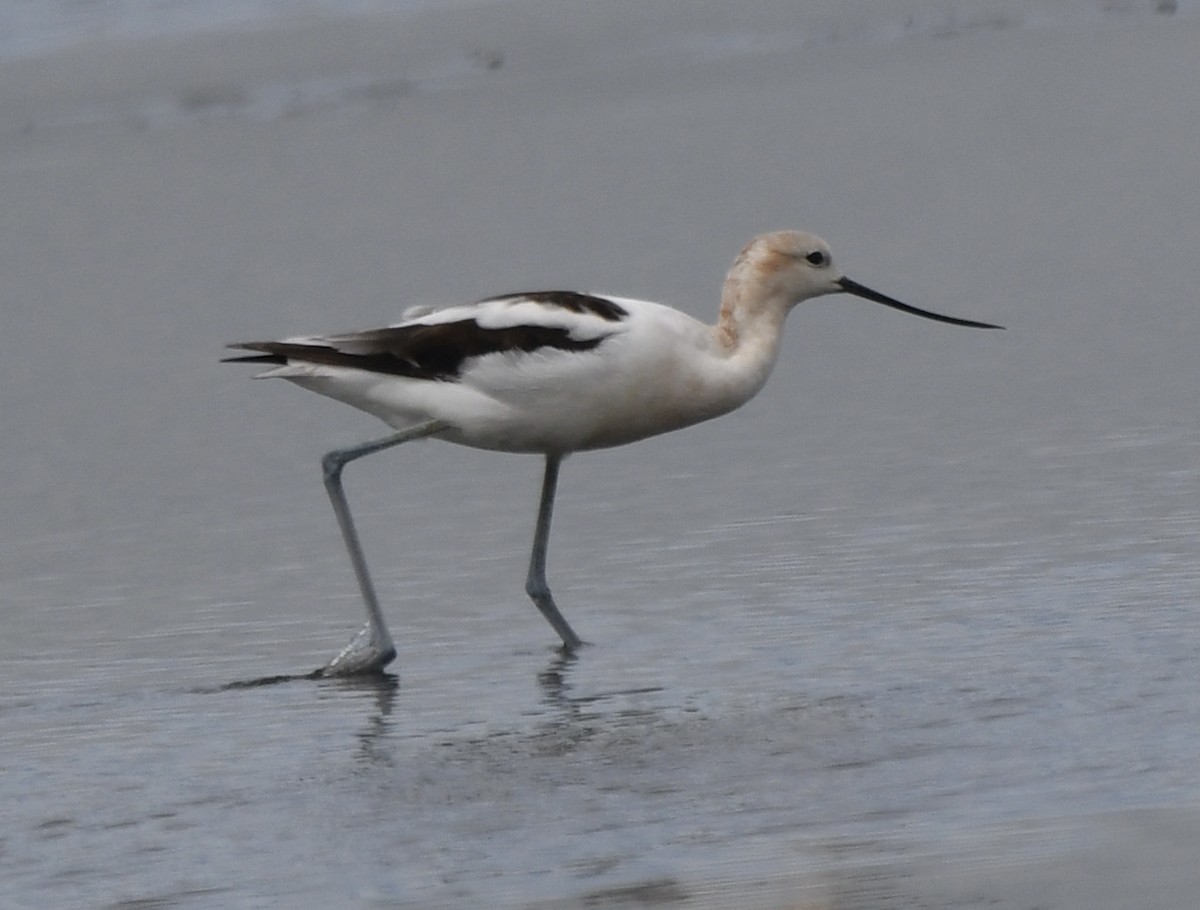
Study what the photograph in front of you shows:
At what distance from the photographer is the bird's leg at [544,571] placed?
6430 mm

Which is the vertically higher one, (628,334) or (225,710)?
(628,334)

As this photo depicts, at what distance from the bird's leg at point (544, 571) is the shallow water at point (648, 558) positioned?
0.24ft

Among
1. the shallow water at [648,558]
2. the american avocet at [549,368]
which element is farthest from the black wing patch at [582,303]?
the shallow water at [648,558]

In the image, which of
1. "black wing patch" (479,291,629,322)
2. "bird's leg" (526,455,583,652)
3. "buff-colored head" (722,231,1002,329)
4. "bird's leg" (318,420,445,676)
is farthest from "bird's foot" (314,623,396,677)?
"buff-colored head" (722,231,1002,329)

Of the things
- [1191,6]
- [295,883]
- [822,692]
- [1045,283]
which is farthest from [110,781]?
[1191,6]

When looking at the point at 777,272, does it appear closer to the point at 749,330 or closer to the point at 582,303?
the point at 749,330

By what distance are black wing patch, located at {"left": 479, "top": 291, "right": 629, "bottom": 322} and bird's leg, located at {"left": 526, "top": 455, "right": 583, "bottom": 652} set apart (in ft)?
1.55

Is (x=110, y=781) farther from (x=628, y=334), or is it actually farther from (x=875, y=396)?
(x=875, y=396)

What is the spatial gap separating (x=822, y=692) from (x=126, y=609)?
2318mm

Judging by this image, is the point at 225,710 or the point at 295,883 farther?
the point at 225,710

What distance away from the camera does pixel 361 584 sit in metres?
6.59

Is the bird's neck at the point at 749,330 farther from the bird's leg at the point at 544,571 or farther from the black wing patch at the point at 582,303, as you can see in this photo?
the bird's leg at the point at 544,571

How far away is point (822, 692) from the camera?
5.63 meters

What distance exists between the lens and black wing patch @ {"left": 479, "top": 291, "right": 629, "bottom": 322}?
6.47 m
